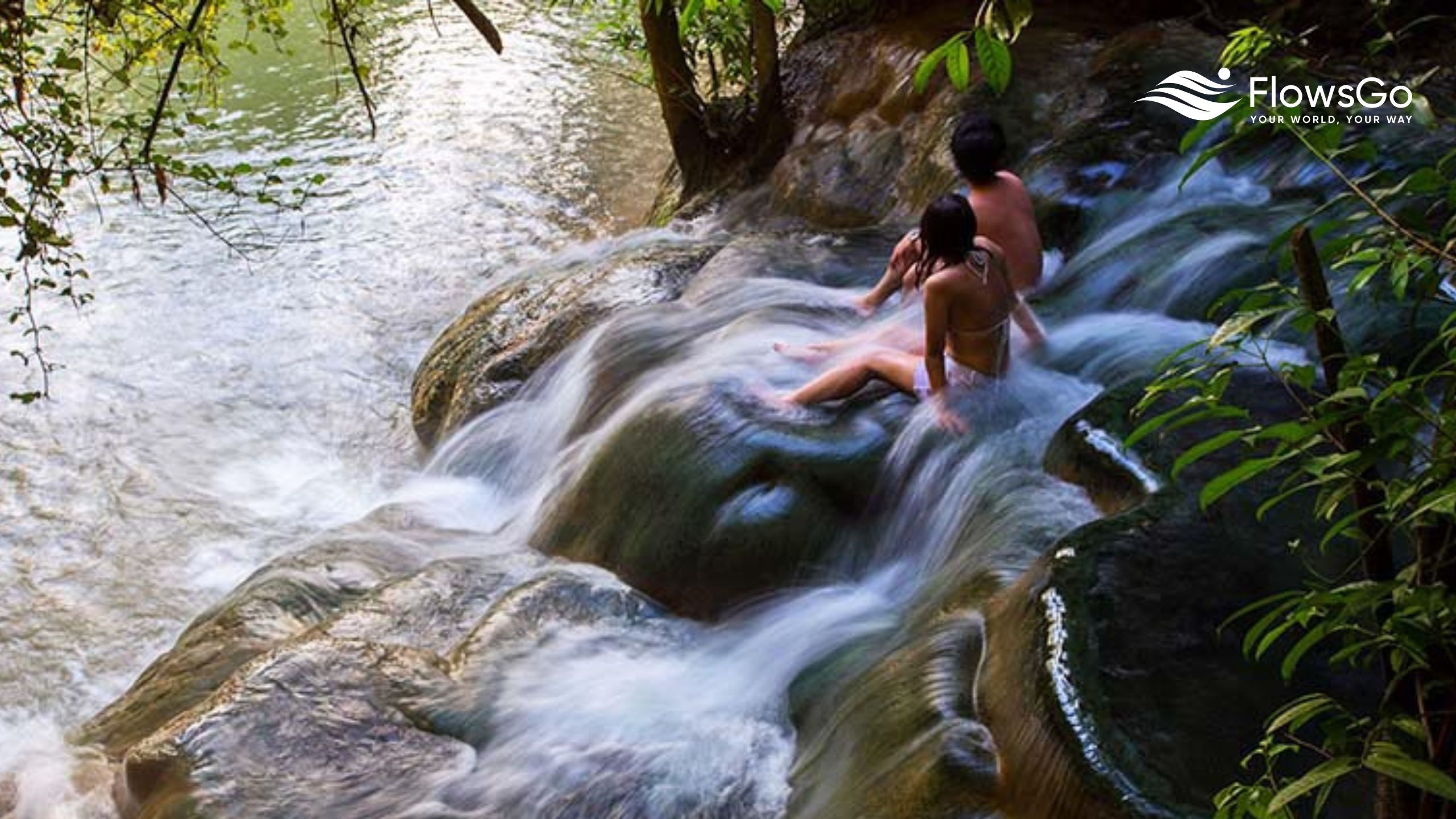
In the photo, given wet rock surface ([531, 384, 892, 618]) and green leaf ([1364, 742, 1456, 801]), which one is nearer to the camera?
green leaf ([1364, 742, 1456, 801])

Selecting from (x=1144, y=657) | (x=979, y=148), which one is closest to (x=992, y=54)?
(x=1144, y=657)

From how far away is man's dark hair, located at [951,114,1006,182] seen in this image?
19.8 ft

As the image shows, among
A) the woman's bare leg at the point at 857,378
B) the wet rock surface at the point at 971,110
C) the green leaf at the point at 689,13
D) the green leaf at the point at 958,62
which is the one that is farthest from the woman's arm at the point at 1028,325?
the green leaf at the point at 958,62

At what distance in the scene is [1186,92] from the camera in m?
7.09

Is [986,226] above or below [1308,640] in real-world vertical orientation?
below

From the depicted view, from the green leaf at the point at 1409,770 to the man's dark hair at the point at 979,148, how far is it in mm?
4801

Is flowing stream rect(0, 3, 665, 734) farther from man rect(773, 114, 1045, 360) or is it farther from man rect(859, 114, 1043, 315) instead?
man rect(859, 114, 1043, 315)

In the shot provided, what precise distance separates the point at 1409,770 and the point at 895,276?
5.12 meters

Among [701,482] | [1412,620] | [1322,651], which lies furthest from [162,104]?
[1412,620]

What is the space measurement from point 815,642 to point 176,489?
4476mm

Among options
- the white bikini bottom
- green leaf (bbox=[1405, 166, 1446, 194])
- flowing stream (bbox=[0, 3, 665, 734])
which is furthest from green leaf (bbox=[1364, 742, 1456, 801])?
flowing stream (bbox=[0, 3, 665, 734])

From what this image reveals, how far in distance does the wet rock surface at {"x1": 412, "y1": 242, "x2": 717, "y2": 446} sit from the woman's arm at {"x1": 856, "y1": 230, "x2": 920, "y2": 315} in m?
1.14

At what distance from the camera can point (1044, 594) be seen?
3309mm

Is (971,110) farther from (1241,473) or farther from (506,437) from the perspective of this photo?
(1241,473)
